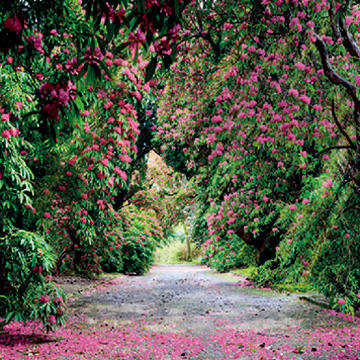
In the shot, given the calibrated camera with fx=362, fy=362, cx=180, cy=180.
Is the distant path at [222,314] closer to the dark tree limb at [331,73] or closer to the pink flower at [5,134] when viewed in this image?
the dark tree limb at [331,73]

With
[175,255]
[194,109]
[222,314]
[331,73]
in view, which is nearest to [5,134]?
[331,73]

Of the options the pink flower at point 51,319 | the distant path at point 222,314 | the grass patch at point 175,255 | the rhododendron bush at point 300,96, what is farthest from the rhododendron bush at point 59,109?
the grass patch at point 175,255

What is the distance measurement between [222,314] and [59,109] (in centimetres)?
570

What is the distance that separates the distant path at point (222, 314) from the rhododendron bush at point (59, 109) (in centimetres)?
186

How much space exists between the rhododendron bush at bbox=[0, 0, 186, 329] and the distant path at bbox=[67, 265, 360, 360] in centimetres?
186

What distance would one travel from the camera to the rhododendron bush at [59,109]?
71.5 inches

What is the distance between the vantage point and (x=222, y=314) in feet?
21.8

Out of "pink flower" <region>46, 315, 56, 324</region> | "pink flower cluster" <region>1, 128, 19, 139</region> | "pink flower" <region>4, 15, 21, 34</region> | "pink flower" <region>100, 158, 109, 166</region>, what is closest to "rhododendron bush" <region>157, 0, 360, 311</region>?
"pink flower" <region>100, 158, 109, 166</region>

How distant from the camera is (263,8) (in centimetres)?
452

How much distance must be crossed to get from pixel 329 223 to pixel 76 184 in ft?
14.6

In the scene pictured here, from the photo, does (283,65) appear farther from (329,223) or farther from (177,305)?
(177,305)

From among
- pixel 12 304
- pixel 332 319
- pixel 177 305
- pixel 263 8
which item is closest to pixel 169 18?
pixel 263 8

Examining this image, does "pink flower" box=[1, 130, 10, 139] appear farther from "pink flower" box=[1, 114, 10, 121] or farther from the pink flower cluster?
"pink flower" box=[1, 114, 10, 121]

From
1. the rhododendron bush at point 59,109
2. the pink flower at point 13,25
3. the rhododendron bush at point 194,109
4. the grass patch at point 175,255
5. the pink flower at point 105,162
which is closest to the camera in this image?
the rhododendron bush at point 59,109
